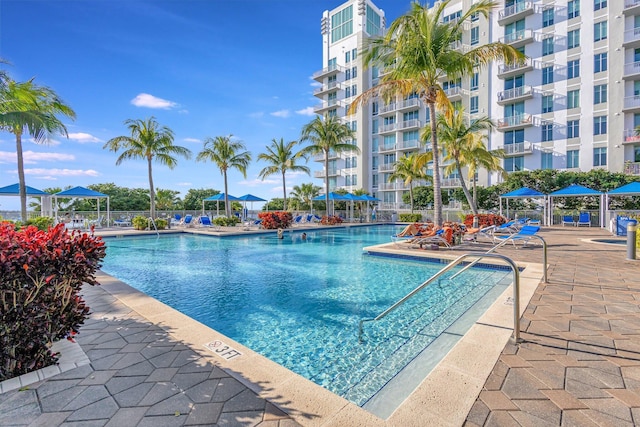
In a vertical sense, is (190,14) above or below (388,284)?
above

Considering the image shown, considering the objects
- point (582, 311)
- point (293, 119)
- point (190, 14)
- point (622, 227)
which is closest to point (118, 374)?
point (582, 311)

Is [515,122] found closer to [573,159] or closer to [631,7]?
[573,159]

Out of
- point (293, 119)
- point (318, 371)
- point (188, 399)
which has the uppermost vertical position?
point (293, 119)

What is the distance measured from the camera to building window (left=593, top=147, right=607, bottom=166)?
23656 mm

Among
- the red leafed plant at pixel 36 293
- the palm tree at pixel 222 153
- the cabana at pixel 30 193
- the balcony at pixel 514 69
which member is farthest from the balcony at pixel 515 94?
the cabana at pixel 30 193

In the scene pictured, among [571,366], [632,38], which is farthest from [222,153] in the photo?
[632,38]

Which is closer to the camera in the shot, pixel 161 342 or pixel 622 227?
pixel 161 342

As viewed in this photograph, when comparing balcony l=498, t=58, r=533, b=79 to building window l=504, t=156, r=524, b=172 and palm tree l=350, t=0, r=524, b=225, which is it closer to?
building window l=504, t=156, r=524, b=172

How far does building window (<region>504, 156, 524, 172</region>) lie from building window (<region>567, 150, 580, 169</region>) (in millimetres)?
3203

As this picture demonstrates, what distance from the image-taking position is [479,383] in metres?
2.41

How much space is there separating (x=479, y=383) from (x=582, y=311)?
8.84ft

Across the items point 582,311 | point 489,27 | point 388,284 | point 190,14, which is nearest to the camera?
point 582,311

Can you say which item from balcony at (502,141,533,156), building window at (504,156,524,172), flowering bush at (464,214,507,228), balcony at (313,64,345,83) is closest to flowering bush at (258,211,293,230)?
flowering bush at (464,214,507,228)

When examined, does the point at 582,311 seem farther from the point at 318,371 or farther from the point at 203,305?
the point at 203,305
